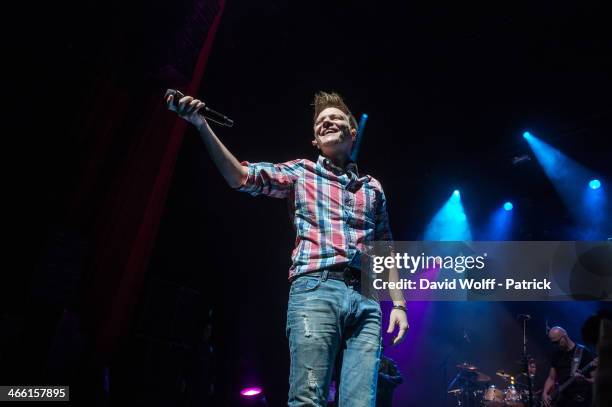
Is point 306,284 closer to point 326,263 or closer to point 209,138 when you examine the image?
point 326,263

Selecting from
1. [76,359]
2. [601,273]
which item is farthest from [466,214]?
[76,359]

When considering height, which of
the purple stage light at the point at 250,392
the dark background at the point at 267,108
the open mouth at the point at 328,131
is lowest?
the purple stage light at the point at 250,392

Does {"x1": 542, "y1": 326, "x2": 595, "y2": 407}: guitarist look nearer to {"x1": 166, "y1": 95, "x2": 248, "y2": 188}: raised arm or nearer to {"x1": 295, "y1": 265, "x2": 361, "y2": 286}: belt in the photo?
{"x1": 295, "y1": 265, "x2": 361, "y2": 286}: belt

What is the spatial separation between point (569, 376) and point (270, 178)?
747 cm

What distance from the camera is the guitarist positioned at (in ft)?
22.0

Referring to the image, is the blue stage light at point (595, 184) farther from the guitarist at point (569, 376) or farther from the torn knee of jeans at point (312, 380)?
the torn knee of jeans at point (312, 380)

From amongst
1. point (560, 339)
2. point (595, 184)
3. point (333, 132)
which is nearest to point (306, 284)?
point (333, 132)

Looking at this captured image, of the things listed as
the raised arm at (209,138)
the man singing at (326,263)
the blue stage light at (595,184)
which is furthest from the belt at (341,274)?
the blue stage light at (595,184)

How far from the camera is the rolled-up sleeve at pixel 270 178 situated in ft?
6.56

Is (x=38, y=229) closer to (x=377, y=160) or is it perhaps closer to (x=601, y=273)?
(x=377, y=160)

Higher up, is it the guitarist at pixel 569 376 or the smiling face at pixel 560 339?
the smiling face at pixel 560 339

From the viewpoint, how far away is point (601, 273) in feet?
27.7

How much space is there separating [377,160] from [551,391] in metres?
5.24

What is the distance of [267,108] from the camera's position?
679 centimetres
